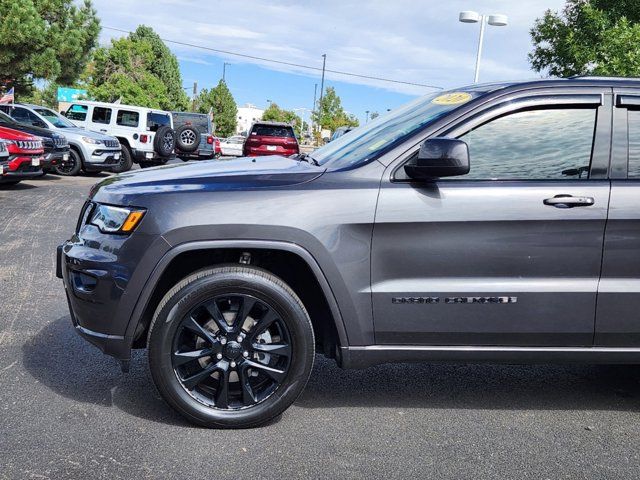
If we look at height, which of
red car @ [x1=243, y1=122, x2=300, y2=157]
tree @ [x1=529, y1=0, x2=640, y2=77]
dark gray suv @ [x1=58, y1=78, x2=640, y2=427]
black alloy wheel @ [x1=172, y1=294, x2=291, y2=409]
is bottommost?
black alloy wheel @ [x1=172, y1=294, x2=291, y2=409]

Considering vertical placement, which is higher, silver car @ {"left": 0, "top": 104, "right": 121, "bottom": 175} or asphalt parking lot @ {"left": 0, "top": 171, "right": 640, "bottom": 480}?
silver car @ {"left": 0, "top": 104, "right": 121, "bottom": 175}

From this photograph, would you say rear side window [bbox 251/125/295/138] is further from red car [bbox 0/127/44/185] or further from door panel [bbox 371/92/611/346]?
door panel [bbox 371/92/611/346]

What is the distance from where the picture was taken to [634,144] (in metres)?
3.43

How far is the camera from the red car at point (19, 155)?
41.1 ft

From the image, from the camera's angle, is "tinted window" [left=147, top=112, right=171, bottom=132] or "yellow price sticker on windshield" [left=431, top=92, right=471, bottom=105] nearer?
"yellow price sticker on windshield" [left=431, top=92, right=471, bottom=105]

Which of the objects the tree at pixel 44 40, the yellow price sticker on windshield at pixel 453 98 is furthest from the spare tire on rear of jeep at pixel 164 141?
the yellow price sticker on windshield at pixel 453 98

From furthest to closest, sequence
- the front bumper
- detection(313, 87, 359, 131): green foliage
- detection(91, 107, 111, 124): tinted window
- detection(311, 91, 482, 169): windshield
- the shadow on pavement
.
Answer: detection(313, 87, 359, 131): green foliage, detection(91, 107, 111, 124): tinted window, the shadow on pavement, detection(311, 91, 482, 169): windshield, the front bumper

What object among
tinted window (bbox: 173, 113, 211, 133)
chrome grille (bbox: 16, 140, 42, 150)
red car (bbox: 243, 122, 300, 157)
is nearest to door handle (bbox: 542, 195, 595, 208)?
chrome grille (bbox: 16, 140, 42, 150)

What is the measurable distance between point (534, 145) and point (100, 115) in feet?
60.1

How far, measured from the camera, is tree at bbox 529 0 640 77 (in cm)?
1391

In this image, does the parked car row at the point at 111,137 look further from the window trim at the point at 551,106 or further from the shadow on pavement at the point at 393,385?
the window trim at the point at 551,106

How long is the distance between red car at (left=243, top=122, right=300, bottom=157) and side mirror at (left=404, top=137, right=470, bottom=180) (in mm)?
18450

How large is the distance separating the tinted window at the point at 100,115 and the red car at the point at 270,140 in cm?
448

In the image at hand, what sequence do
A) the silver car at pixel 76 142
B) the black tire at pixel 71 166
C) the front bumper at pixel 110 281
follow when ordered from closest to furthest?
the front bumper at pixel 110 281
the silver car at pixel 76 142
the black tire at pixel 71 166
